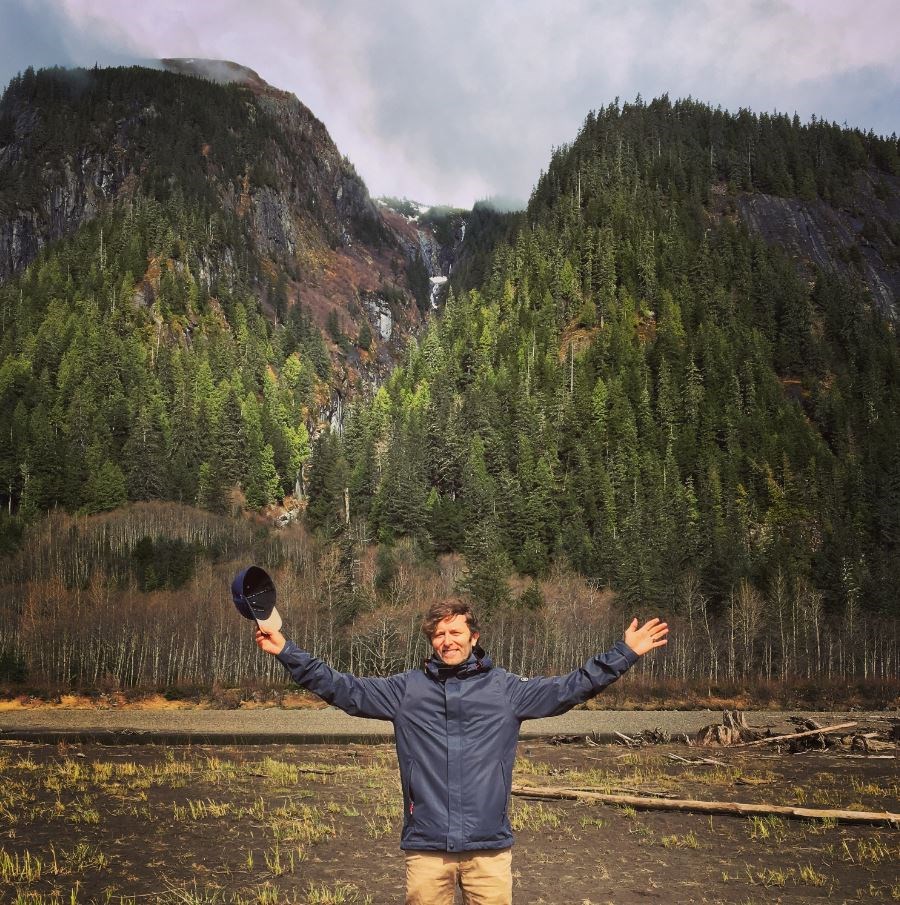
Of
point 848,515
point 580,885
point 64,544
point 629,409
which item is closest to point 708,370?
point 629,409

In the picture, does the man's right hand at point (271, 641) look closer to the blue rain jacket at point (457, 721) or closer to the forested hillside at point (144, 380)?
the blue rain jacket at point (457, 721)

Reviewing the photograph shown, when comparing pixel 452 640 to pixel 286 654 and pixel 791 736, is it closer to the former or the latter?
pixel 286 654

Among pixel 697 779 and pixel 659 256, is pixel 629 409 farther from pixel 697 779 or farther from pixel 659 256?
pixel 697 779

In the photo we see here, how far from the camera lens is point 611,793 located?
24234 millimetres

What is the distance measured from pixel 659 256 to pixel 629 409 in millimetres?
49888

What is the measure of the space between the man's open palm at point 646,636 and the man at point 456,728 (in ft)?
0.04

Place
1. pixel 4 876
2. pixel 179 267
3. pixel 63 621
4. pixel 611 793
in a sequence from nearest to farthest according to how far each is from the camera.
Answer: pixel 4 876 → pixel 611 793 → pixel 63 621 → pixel 179 267

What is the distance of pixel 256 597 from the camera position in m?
6.61

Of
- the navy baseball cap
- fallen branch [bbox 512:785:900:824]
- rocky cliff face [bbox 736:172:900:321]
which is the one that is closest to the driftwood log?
fallen branch [bbox 512:785:900:824]

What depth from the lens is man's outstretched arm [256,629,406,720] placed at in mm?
6410

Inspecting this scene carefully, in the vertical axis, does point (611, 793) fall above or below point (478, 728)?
below

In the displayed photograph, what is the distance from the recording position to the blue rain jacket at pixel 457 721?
20.0 feet

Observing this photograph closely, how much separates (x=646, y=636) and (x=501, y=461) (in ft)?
385

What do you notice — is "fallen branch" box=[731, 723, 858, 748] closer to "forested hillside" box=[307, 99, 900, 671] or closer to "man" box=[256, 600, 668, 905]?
"man" box=[256, 600, 668, 905]
